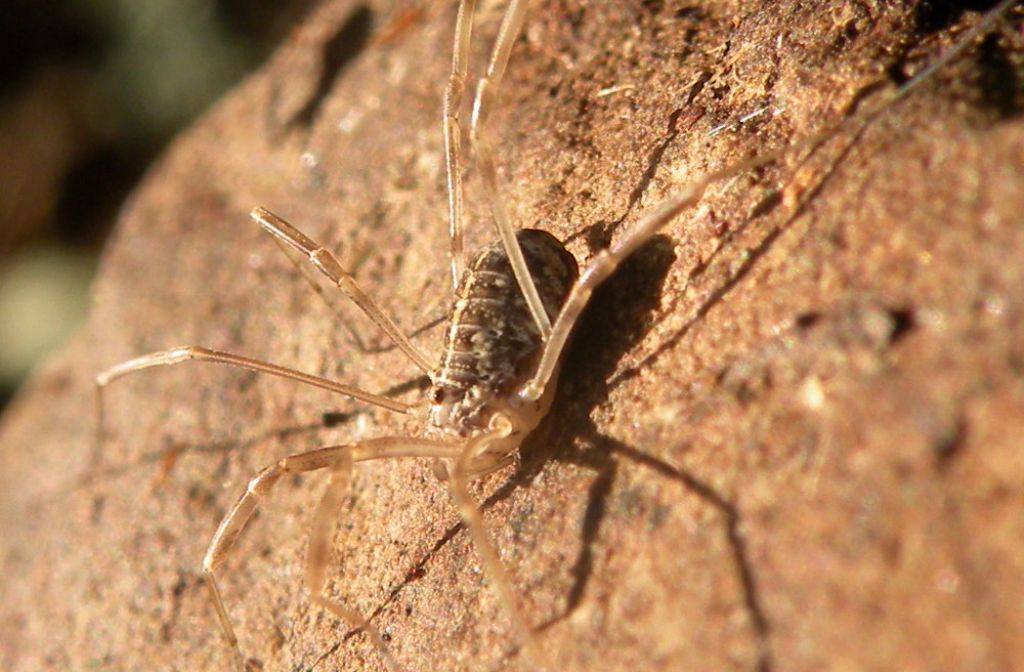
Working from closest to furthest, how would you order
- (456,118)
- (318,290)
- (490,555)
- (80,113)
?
(490,555), (456,118), (318,290), (80,113)

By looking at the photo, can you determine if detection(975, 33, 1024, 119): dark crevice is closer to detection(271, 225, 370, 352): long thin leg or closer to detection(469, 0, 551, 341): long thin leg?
detection(469, 0, 551, 341): long thin leg

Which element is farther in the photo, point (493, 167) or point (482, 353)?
point (482, 353)

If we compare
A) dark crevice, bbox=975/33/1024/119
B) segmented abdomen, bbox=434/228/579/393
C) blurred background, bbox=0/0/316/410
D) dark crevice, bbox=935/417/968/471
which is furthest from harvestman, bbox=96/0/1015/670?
blurred background, bbox=0/0/316/410

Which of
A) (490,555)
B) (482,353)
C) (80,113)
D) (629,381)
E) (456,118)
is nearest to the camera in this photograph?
(490,555)

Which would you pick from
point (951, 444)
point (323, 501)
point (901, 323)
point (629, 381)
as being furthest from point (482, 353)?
point (951, 444)

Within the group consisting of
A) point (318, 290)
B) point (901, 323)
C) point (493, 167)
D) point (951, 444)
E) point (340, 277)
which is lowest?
point (951, 444)

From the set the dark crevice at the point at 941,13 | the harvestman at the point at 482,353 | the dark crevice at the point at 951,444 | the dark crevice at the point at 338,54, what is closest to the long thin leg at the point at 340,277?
the harvestman at the point at 482,353

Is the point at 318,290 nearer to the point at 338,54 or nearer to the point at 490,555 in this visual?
the point at 338,54
